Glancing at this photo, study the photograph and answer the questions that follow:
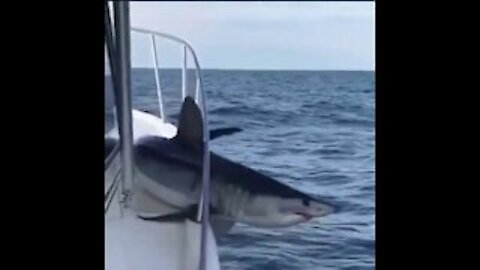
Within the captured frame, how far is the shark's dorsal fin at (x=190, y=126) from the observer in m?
1.75

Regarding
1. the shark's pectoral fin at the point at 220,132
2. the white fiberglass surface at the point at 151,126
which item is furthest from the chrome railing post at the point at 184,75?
the shark's pectoral fin at the point at 220,132

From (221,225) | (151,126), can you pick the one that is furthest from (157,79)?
(221,225)

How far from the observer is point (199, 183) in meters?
1.77

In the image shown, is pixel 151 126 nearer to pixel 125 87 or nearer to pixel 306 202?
pixel 306 202

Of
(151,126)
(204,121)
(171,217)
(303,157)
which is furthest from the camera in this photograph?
(303,157)

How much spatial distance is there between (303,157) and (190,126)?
2289 mm

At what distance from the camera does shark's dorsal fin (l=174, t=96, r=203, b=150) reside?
1755 mm

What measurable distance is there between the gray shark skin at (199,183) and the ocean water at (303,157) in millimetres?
113

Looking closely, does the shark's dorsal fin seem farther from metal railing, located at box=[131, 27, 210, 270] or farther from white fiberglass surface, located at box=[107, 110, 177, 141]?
white fiberglass surface, located at box=[107, 110, 177, 141]

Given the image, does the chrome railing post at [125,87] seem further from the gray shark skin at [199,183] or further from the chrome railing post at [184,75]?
the chrome railing post at [184,75]

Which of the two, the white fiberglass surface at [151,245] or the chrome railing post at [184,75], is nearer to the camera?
the white fiberglass surface at [151,245]
